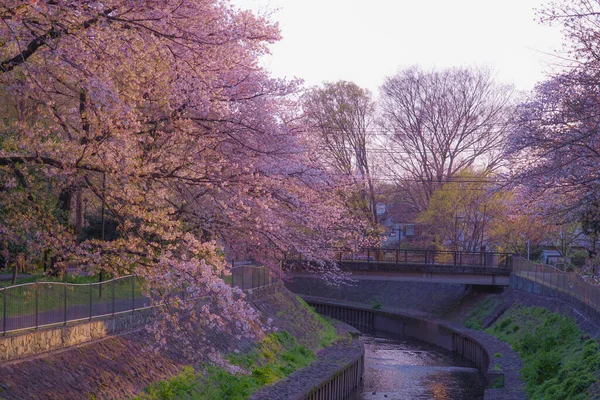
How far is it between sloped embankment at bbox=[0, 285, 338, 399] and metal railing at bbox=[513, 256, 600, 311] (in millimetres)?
15310

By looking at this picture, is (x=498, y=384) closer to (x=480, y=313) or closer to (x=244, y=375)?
(x=244, y=375)

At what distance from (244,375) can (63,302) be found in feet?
20.4

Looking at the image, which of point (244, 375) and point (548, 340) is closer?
point (244, 375)

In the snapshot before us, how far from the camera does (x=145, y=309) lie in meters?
21.7

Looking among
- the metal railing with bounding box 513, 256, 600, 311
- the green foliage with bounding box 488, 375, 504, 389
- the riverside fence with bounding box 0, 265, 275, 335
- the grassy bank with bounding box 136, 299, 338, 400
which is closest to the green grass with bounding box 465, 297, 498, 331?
the metal railing with bounding box 513, 256, 600, 311

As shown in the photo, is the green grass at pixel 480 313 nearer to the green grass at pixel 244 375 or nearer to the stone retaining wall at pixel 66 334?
the green grass at pixel 244 375

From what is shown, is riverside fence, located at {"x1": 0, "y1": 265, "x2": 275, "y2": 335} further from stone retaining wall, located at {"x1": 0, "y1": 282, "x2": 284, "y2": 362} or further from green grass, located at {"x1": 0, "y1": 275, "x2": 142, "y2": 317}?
stone retaining wall, located at {"x1": 0, "y1": 282, "x2": 284, "y2": 362}

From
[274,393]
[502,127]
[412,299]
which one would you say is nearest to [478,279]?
[412,299]

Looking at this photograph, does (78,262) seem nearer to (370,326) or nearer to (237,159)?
(237,159)

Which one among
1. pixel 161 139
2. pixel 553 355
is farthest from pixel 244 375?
pixel 553 355

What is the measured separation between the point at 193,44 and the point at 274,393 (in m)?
11.3

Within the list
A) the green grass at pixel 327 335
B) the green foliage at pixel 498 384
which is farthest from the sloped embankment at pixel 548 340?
the green grass at pixel 327 335

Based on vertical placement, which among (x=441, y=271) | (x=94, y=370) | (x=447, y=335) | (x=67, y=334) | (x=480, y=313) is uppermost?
(x=67, y=334)

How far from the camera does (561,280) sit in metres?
35.8
